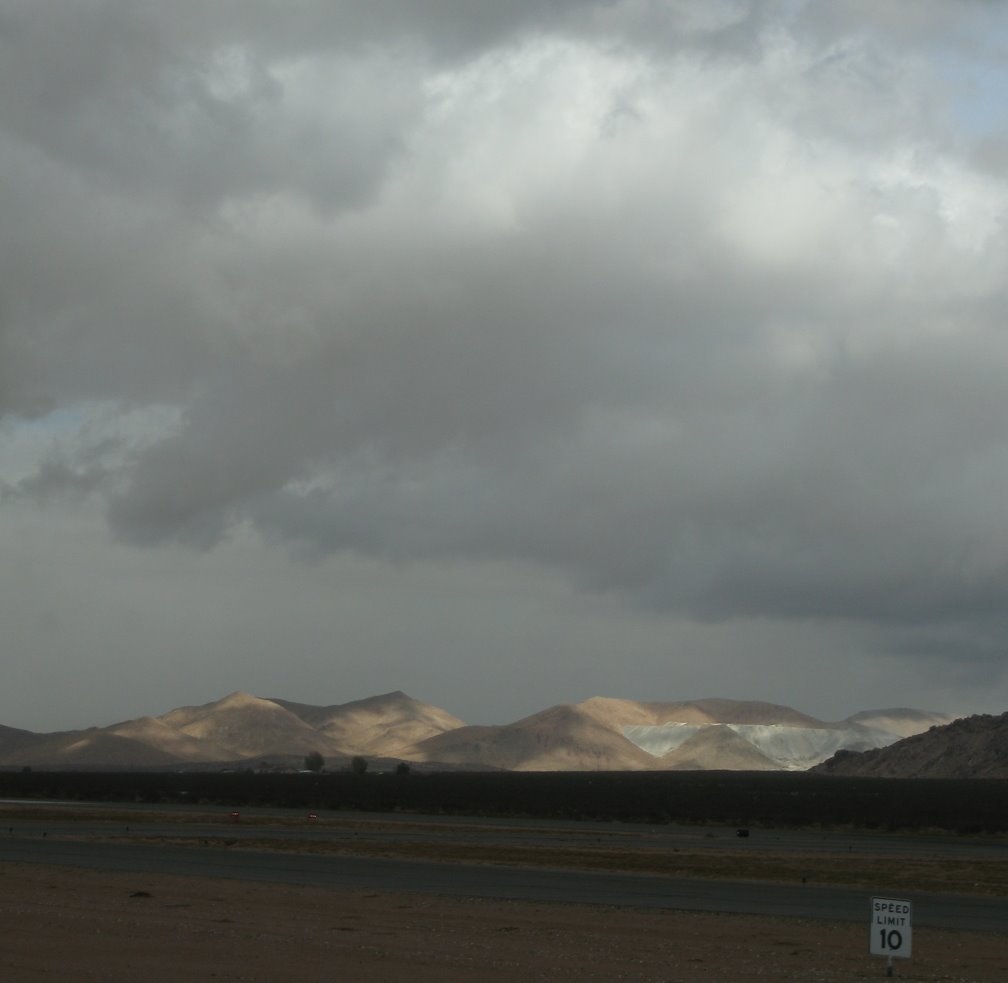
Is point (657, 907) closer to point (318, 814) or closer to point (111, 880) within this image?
point (111, 880)

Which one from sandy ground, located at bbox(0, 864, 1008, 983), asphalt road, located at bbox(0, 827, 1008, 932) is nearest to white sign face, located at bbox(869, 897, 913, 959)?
sandy ground, located at bbox(0, 864, 1008, 983)

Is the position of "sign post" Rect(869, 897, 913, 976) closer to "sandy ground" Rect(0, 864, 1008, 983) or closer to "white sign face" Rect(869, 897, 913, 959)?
"white sign face" Rect(869, 897, 913, 959)

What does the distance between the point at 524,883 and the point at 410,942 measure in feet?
40.7

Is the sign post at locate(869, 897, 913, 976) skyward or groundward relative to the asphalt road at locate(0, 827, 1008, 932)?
skyward

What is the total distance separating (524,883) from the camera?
3616 cm

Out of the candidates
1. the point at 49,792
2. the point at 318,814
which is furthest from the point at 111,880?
the point at 49,792

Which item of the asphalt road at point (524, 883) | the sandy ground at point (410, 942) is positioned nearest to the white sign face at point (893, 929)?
the sandy ground at point (410, 942)

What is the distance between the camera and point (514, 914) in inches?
1137

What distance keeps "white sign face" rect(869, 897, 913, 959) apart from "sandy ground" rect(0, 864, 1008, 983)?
2.00 m

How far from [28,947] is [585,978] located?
844 centimetres

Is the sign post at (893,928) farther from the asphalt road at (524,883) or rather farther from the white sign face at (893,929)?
the asphalt road at (524,883)

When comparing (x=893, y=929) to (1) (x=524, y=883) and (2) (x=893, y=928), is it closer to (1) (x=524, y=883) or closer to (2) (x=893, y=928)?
(2) (x=893, y=928)

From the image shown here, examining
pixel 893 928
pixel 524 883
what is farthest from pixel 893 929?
pixel 524 883

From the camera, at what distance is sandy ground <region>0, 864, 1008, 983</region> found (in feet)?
67.7
